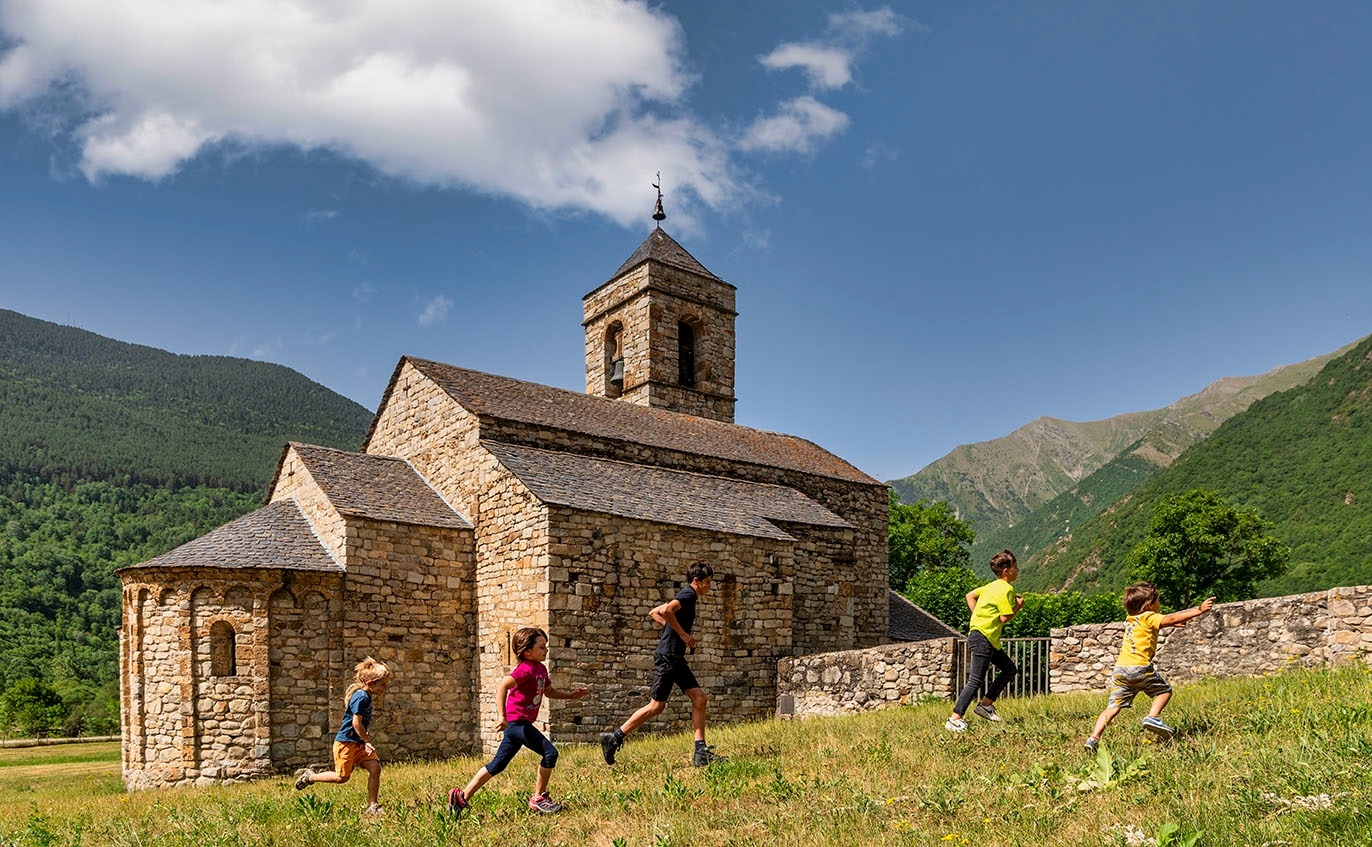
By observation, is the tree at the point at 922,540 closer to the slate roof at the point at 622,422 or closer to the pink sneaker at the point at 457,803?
the slate roof at the point at 622,422

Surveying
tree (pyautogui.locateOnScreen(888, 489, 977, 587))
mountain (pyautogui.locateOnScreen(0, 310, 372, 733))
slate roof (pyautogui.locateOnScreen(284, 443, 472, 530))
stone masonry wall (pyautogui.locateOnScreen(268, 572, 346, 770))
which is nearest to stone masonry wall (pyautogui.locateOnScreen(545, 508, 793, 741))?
slate roof (pyautogui.locateOnScreen(284, 443, 472, 530))

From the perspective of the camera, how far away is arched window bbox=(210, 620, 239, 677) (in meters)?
14.7

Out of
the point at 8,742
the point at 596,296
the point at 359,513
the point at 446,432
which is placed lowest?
the point at 8,742

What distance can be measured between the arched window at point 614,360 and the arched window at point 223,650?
48.2 feet

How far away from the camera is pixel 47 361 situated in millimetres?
105125

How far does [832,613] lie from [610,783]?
1238 cm

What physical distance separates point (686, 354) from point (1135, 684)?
22070 mm

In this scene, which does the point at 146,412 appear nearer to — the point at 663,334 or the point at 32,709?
the point at 32,709

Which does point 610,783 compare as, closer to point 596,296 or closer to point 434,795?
point 434,795

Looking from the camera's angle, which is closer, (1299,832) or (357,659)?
(1299,832)

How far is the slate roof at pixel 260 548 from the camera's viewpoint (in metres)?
14.9

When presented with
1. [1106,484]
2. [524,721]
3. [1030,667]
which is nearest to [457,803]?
[524,721]

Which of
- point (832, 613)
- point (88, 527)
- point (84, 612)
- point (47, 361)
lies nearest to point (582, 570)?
point (832, 613)

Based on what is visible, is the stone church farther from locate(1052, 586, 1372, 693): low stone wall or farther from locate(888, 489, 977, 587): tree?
locate(888, 489, 977, 587): tree
